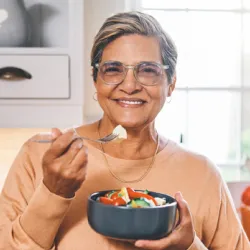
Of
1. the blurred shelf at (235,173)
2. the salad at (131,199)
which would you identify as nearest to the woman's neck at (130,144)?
the salad at (131,199)

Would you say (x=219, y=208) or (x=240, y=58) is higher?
(x=240, y=58)

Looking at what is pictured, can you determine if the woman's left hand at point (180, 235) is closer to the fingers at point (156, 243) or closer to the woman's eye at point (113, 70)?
the fingers at point (156, 243)

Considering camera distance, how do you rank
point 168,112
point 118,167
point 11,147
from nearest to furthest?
point 118,167 < point 11,147 < point 168,112

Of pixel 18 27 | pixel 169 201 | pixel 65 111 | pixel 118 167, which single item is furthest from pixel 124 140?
pixel 18 27

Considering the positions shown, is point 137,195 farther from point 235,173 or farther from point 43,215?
point 235,173

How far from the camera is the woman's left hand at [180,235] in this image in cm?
111

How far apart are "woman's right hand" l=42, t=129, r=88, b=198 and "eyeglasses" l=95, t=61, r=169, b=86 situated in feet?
0.82

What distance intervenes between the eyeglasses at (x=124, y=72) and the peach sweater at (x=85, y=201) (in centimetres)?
20

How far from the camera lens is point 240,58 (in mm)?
2420

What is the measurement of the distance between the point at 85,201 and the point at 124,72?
33 cm

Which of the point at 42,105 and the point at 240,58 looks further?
the point at 240,58

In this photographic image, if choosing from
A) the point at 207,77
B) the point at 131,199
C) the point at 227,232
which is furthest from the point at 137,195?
the point at 207,77

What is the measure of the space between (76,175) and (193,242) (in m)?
0.33

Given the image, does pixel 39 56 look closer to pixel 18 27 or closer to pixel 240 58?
pixel 18 27
